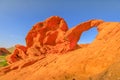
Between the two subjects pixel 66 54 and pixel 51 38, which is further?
pixel 51 38

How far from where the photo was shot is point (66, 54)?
97.6 ft

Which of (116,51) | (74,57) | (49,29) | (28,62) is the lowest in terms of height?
(116,51)

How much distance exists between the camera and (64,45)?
1471 inches

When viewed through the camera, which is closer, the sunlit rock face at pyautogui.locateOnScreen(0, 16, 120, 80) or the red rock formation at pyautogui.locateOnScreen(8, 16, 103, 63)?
the sunlit rock face at pyautogui.locateOnScreen(0, 16, 120, 80)

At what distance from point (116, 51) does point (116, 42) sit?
165 cm

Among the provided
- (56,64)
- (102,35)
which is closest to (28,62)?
(56,64)

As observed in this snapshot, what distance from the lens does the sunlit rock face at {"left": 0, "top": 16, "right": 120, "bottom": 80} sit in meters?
23.4

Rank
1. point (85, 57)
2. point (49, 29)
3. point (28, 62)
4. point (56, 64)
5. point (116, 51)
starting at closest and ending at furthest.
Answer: point (116, 51)
point (85, 57)
point (56, 64)
point (28, 62)
point (49, 29)

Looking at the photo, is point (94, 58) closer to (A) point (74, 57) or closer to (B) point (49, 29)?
(A) point (74, 57)

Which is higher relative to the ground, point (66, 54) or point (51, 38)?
point (51, 38)

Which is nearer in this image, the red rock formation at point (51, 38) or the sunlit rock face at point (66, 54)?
the sunlit rock face at point (66, 54)

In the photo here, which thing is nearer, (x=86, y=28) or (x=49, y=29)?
(x=86, y=28)

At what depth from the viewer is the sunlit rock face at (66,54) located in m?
23.4

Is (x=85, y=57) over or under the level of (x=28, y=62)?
under
